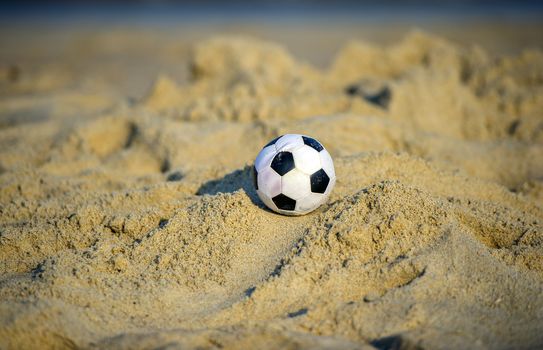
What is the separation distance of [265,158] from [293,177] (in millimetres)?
249

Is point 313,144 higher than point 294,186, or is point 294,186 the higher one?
point 313,144

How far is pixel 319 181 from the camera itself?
121 inches

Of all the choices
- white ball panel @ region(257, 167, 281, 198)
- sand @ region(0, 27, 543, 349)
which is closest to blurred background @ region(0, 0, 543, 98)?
sand @ region(0, 27, 543, 349)

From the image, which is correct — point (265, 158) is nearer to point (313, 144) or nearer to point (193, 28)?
point (313, 144)

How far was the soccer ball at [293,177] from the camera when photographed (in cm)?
305

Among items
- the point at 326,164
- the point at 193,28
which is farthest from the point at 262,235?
the point at 193,28

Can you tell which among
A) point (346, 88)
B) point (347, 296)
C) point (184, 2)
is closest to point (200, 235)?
point (347, 296)

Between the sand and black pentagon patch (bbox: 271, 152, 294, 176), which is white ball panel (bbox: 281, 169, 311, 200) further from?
the sand

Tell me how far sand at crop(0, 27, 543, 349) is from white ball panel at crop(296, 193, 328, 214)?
0.08m

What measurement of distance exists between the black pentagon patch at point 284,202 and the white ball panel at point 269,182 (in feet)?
0.10

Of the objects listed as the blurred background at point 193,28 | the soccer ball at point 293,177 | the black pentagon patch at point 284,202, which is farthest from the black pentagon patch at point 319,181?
the blurred background at point 193,28

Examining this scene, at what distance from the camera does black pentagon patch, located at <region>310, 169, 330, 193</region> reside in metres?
3.06

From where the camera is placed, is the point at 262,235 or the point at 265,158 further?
the point at 265,158

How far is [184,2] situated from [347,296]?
28907 millimetres
